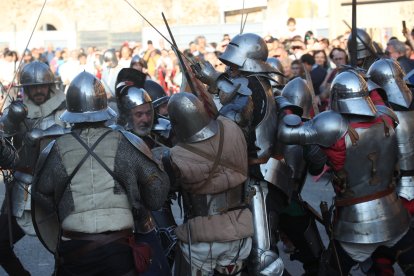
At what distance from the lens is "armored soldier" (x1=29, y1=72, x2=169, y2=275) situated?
4.51 metres

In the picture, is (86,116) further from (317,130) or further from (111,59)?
(111,59)

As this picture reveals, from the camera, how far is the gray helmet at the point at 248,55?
610cm

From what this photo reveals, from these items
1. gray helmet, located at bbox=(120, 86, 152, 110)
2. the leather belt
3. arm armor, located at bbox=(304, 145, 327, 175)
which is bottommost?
the leather belt

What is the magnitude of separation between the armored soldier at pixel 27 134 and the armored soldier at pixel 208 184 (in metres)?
1.24

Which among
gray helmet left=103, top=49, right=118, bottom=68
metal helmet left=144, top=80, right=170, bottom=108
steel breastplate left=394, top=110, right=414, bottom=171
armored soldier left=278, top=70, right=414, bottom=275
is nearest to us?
armored soldier left=278, top=70, right=414, bottom=275

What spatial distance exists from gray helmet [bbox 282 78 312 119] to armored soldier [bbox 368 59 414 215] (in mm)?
512

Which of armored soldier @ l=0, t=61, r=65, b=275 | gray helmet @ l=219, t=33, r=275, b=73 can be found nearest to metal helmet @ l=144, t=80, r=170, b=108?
armored soldier @ l=0, t=61, r=65, b=275

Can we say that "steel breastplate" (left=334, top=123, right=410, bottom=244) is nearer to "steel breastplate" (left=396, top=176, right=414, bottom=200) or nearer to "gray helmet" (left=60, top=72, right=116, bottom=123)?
"steel breastplate" (left=396, top=176, right=414, bottom=200)

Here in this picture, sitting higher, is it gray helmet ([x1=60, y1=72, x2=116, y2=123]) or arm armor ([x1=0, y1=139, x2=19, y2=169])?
gray helmet ([x1=60, y1=72, x2=116, y2=123])

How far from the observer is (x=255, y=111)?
5.90m

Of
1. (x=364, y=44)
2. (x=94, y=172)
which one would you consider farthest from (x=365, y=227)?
(x=364, y=44)

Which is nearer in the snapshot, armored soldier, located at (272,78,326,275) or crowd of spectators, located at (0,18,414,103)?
armored soldier, located at (272,78,326,275)

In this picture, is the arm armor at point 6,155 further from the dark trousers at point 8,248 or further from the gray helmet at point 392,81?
the gray helmet at point 392,81

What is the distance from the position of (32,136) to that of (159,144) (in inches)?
33.7
